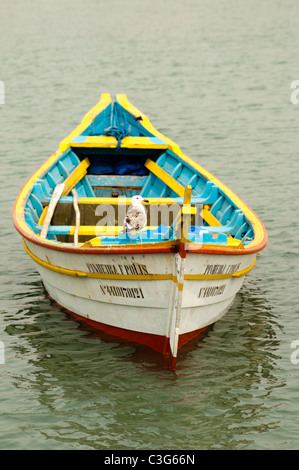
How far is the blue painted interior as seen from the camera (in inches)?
499

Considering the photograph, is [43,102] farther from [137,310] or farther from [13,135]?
[137,310]

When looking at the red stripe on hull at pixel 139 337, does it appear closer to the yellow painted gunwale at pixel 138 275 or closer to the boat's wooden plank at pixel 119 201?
the yellow painted gunwale at pixel 138 275

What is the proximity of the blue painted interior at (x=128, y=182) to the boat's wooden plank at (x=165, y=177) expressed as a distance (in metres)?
0.13

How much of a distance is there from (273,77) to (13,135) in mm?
11650

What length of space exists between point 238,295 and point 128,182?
147 inches

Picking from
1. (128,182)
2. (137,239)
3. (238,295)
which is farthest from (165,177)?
(137,239)

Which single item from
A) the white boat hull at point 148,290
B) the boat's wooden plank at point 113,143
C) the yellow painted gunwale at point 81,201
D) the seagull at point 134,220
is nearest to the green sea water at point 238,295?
the white boat hull at point 148,290

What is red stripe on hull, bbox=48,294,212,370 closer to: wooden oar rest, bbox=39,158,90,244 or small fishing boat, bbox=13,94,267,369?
small fishing boat, bbox=13,94,267,369

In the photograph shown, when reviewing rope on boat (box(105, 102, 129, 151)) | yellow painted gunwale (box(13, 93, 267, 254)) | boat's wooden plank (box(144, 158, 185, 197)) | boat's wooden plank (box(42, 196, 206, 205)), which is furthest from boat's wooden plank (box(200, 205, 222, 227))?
rope on boat (box(105, 102, 129, 151))

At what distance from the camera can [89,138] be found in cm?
1586

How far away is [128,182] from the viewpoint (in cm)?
1545

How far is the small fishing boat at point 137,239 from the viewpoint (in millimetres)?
9875

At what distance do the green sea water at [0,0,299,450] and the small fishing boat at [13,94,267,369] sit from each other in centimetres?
60

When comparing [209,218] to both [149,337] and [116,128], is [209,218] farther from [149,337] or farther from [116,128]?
[116,128]
